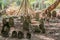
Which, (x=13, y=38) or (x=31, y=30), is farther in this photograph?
(x=31, y=30)

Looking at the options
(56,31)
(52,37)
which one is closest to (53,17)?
(56,31)

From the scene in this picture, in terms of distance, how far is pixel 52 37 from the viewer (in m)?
3.97

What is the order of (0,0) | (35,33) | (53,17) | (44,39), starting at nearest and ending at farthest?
(44,39) → (35,33) → (53,17) → (0,0)

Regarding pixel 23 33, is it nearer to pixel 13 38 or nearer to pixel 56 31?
pixel 13 38

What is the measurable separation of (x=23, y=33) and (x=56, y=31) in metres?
0.83

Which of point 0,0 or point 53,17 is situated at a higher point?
point 0,0

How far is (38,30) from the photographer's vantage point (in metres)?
4.28

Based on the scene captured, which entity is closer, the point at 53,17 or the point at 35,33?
the point at 35,33

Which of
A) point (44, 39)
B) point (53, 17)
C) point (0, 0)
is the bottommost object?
point (44, 39)

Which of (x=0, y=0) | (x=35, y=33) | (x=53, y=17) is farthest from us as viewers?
(x=0, y=0)

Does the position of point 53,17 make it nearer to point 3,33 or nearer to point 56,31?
point 56,31

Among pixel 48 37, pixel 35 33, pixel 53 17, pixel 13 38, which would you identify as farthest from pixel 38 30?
pixel 53 17

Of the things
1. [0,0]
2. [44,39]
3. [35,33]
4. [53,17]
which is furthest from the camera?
[0,0]

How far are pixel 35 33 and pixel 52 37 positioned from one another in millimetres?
427
